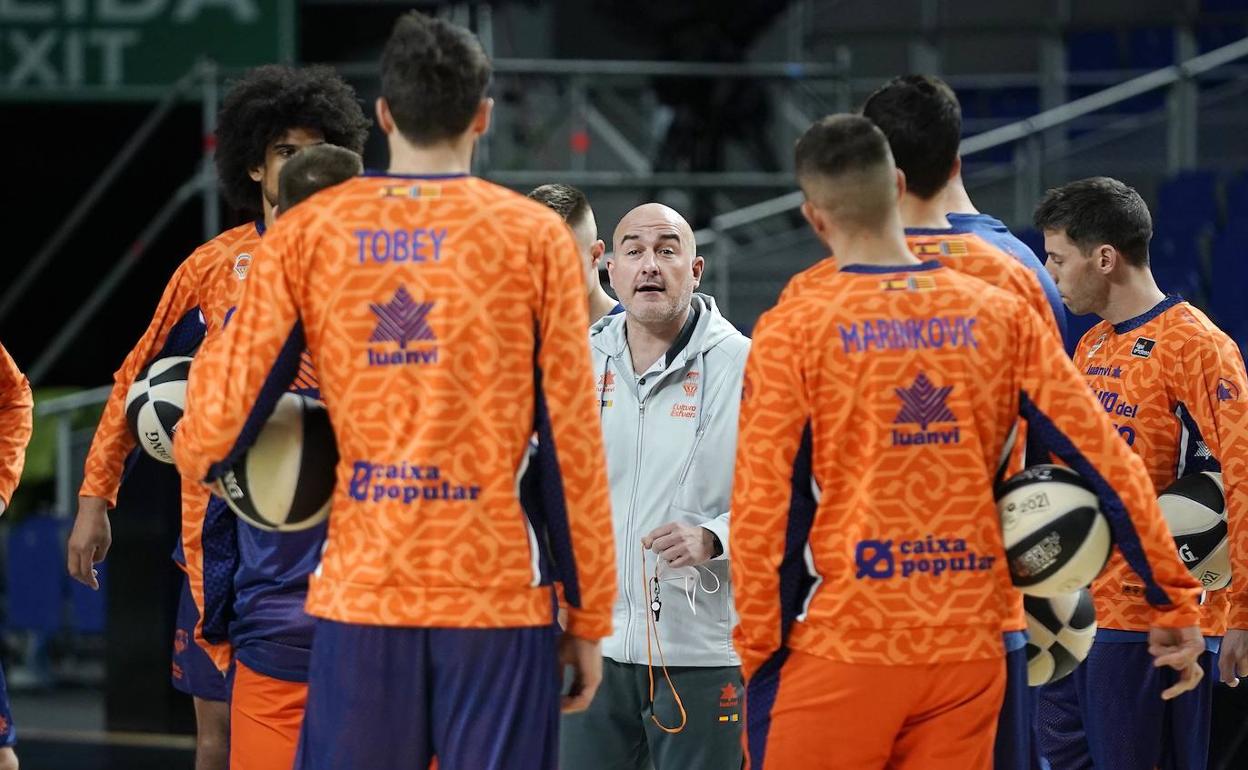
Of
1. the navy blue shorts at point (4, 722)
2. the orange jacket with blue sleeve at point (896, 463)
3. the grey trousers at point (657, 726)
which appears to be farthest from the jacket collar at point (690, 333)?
the navy blue shorts at point (4, 722)

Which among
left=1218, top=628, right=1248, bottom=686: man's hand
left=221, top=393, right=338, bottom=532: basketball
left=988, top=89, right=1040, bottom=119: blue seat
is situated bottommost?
left=1218, top=628, right=1248, bottom=686: man's hand

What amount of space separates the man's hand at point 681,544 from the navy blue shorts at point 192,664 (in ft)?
3.95

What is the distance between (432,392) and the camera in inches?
111

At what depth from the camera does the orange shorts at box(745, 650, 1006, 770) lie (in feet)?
9.77

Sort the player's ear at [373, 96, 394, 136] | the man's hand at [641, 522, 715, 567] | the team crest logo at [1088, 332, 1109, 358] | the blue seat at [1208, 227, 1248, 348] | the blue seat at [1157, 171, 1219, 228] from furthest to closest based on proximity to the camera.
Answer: the blue seat at [1157, 171, 1219, 228] < the blue seat at [1208, 227, 1248, 348] < the team crest logo at [1088, 332, 1109, 358] < the man's hand at [641, 522, 715, 567] < the player's ear at [373, 96, 394, 136]

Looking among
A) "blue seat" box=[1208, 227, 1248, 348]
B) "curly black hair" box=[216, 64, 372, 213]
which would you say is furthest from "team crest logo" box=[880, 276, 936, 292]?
"blue seat" box=[1208, 227, 1248, 348]

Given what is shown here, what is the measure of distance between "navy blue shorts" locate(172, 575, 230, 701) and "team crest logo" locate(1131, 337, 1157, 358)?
2487 millimetres

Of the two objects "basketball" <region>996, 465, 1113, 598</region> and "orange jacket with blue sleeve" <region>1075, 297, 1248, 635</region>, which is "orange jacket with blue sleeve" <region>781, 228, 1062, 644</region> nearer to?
"basketball" <region>996, 465, 1113, 598</region>

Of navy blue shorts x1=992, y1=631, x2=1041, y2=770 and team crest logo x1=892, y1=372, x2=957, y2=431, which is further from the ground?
team crest logo x1=892, y1=372, x2=957, y2=431

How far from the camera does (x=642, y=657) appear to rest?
13.5 ft

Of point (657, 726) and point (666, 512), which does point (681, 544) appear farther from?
point (657, 726)

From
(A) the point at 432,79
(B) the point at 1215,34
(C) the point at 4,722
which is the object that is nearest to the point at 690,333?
(A) the point at 432,79

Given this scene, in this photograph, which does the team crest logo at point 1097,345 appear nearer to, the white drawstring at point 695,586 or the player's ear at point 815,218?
the white drawstring at point 695,586

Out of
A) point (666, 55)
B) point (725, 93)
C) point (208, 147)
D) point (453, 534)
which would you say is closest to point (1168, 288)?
point (725, 93)
